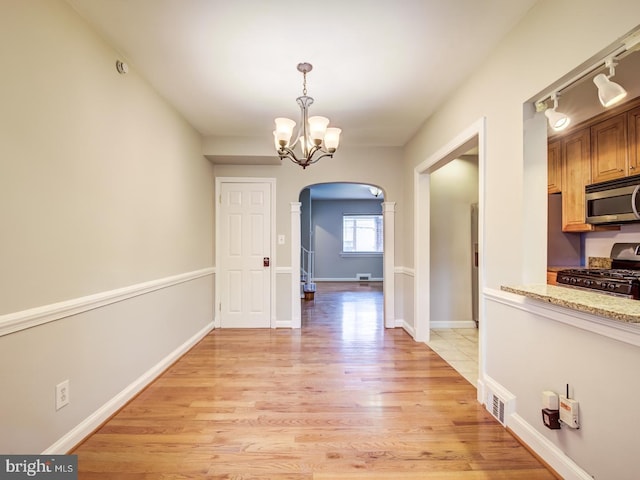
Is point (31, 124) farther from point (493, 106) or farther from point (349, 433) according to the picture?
point (493, 106)

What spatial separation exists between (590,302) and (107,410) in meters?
2.90

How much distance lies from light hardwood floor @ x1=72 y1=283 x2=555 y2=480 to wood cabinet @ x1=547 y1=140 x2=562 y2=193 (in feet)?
7.52

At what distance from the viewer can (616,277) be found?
6.11ft

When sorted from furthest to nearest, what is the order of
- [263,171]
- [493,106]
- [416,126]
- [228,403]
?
[263,171] < [416,126] < [228,403] < [493,106]

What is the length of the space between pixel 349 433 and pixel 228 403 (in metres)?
0.96

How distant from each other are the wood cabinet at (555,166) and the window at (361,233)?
20.3 feet

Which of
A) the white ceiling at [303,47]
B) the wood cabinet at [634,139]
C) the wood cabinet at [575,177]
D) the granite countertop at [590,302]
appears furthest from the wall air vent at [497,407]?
the white ceiling at [303,47]

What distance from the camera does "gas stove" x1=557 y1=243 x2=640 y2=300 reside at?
157 cm

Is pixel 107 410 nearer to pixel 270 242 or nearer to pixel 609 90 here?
pixel 270 242

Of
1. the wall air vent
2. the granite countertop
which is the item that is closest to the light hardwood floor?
the wall air vent

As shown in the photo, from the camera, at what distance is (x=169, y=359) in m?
3.04

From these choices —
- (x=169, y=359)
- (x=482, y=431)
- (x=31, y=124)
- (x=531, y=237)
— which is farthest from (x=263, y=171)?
(x=482, y=431)

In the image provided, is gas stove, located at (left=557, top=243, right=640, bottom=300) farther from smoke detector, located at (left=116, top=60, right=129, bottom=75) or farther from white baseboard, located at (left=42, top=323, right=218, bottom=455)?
smoke detector, located at (left=116, top=60, right=129, bottom=75)

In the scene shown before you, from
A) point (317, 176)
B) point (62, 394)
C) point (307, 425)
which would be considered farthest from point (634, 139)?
point (62, 394)
